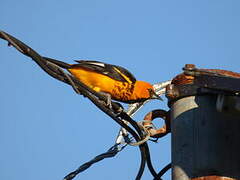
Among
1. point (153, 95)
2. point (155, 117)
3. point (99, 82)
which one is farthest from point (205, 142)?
point (153, 95)

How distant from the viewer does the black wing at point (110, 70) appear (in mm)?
6781

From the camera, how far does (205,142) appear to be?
3828mm

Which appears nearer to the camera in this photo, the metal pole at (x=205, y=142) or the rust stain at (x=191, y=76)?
the metal pole at (x=205, y=142)

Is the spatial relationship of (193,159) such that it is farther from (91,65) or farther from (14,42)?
(91,65)

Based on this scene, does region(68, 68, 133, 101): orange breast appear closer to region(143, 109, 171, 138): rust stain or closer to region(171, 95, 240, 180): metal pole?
region(143, 109, 171, 138): rust stain

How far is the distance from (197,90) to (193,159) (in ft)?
2.19

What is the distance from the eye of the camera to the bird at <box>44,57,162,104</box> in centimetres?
684

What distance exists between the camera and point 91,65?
22.3 ft

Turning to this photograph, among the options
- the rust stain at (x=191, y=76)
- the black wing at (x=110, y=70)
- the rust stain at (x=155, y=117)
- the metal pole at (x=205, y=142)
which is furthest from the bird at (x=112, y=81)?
the metal pole at (x=205, y=142)

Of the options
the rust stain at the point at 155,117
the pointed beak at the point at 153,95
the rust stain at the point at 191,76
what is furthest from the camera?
the pointed beak at the point at 153,95

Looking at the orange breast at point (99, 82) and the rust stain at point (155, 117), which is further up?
the orange breast at point (99, 82)

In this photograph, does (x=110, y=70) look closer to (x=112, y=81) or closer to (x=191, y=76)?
(x=112, y=81)

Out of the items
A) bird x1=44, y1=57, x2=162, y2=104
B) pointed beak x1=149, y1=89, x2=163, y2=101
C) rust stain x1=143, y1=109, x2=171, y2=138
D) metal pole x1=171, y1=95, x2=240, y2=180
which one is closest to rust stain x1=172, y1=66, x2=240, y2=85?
metal pole x1=171, y1=95, x2=240, y2=180

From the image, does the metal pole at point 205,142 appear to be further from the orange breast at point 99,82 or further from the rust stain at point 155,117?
the orange breast at point 99,82
